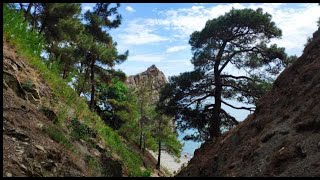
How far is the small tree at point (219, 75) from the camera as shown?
20.4 meters

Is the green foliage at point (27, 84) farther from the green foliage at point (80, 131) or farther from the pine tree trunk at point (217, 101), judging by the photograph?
the pine tree trunk at point (217, 101)

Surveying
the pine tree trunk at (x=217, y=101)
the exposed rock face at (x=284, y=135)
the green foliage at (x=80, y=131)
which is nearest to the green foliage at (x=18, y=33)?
the green foliage at (x=80, y=131)

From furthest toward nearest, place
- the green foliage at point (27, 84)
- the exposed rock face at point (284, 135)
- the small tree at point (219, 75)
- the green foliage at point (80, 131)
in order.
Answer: the small tree at point (219, 75) < the green foliage at point (80, 131) < the green foliage at point (27, 84) < the exposed rock face at point (284, 135)

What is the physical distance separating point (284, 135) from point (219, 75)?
38.4 ft

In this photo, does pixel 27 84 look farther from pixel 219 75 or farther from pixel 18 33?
pixel 219 75

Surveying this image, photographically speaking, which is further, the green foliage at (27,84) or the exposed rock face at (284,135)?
the green foliage at (27,84)

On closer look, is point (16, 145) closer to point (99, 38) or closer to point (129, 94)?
point (99, 38)

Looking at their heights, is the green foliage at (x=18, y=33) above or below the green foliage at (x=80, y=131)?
above

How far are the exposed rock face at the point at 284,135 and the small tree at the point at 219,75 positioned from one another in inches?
192

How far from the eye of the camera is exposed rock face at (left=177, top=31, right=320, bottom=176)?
7621 millimetres

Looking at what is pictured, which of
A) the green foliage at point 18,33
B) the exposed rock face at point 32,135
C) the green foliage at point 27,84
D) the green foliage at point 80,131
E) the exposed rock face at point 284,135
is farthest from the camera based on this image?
the green foliage at point 18,33

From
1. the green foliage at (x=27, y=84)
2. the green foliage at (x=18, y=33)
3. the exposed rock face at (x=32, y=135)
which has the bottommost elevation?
the exposed rock face at (x=32, y=135)

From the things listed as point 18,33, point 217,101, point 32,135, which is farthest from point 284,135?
point 217,101

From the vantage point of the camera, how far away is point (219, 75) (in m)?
20.9
